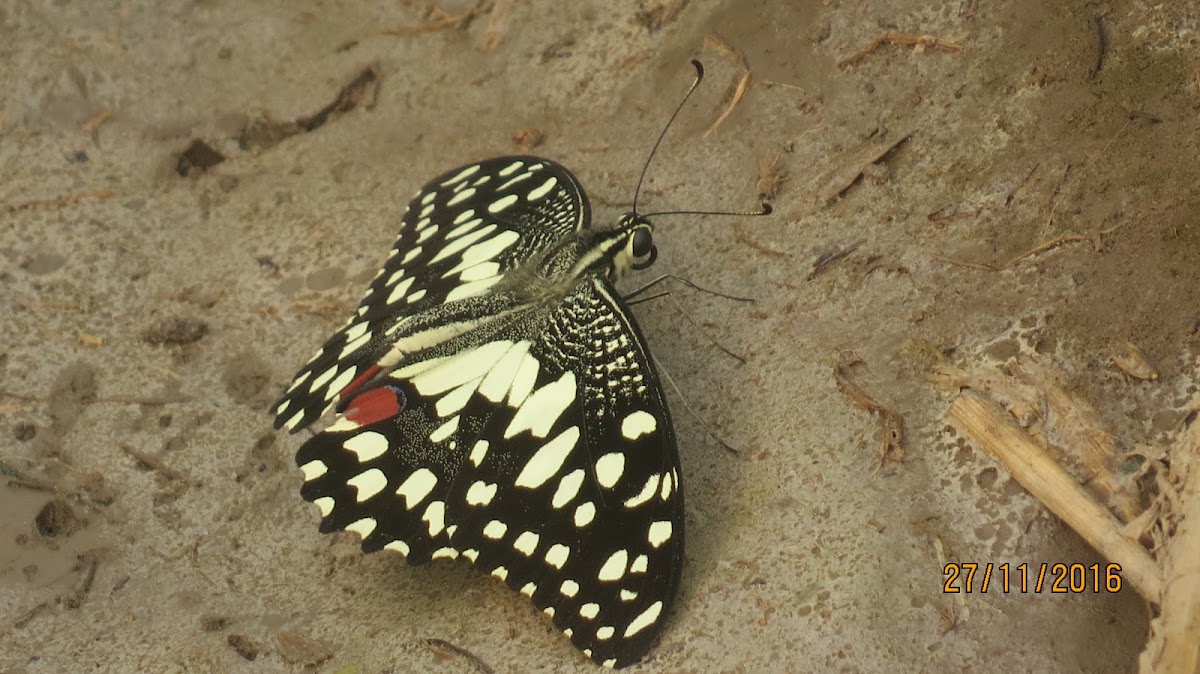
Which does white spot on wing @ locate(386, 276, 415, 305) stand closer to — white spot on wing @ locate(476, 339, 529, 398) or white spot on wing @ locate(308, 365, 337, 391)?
white spot on wing @ locate(308, 365, 337, 391)

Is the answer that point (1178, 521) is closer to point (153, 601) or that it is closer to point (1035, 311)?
point (1035, 311)

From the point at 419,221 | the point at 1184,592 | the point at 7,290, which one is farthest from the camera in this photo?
the point at 7,290

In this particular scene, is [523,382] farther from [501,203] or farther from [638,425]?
[501,203]

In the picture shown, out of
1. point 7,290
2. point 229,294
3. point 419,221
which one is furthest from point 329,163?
point 7,290

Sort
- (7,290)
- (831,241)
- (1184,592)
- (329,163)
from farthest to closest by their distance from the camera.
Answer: (329,163) → (7,290) → (831,241) → (1184,592)

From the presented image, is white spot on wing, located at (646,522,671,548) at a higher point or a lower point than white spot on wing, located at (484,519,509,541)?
lower

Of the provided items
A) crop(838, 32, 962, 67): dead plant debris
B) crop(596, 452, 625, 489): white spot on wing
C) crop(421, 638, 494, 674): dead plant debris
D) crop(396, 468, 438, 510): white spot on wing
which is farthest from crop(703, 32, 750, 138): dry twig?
crop(421, 638, 494, 674): dead plant debris

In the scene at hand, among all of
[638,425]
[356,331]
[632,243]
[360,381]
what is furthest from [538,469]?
[356,331]
